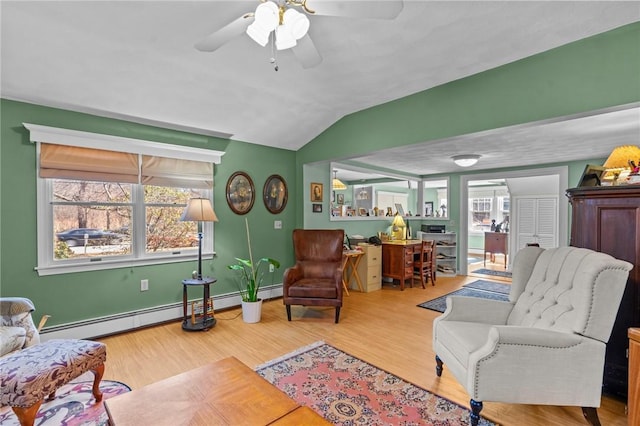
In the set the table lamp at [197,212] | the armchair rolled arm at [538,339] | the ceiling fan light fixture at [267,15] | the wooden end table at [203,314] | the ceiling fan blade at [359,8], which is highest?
the ceiling fan blade at [359,8]

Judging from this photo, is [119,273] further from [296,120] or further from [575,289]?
[575,289]

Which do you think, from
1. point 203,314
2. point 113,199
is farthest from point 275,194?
point 113,199

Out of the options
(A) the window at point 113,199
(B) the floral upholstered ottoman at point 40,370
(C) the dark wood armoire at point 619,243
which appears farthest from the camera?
(A) the window at point 113,199

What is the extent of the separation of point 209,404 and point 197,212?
2.23m

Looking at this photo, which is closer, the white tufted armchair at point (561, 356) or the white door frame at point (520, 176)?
the white tufted armchair at point (561, 356)

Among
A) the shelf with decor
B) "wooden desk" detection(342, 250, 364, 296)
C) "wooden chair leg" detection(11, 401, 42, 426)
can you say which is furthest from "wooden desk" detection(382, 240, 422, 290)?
"wooden chair leg" detection(11, 401, 42, 426)

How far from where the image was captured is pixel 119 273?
328 cm

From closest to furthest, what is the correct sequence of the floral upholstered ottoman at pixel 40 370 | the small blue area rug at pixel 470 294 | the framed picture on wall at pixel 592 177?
the floral upholstered ottoman at pixel 40 370 → the framed picture on wall at pixel 592 177 → the small blue area rug at pixel 470 294

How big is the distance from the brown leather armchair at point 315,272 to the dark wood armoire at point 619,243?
2248mm

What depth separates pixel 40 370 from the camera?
66.0 inches

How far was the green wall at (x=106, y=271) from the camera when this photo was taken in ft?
8.89

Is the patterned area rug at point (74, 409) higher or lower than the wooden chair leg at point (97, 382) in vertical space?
lower

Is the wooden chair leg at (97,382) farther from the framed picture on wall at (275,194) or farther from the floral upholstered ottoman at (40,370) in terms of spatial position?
the framed picture on wall at (275,194)

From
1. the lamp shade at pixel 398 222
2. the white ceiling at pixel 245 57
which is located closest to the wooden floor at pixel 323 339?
the lamp shade at pixel 398 222
